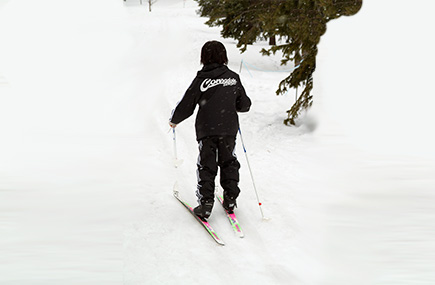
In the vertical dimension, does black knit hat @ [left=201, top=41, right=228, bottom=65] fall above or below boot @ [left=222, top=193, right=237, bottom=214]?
above

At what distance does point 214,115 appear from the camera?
3.83 meters

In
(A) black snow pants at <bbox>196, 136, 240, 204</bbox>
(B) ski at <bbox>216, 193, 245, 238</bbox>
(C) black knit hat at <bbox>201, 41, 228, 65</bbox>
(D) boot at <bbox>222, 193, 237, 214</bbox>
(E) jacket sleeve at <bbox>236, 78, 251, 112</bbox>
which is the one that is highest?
(C) black knit hat at <bbox>201, 41, 228, 65</bbox>

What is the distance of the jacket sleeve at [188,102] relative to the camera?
3.80 m

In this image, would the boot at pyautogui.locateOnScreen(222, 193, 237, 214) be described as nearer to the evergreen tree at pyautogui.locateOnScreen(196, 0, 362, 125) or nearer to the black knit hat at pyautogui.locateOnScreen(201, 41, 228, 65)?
the black knit hat at pyautogui.locateOnScreen(201, 41, 228, 65)

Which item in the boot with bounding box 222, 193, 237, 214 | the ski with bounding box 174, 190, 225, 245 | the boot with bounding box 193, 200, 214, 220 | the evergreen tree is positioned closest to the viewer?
the ski with bounding box 174, 190, 225, 245

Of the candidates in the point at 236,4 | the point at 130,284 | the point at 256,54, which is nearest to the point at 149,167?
the point at 130,284

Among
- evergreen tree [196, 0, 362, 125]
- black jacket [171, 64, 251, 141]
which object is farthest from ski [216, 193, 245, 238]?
evergreen tree [196, 0, 362, 125]

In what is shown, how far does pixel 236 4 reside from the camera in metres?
9.42

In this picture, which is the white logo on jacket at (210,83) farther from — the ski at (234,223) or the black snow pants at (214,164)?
the ski at (234,223)

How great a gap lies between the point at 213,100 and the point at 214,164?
2.65 ft

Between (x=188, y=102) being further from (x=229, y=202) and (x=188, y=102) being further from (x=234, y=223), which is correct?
(x=234, y=223)

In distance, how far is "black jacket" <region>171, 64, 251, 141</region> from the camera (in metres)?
3.78

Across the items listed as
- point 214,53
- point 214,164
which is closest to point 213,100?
point 214,53

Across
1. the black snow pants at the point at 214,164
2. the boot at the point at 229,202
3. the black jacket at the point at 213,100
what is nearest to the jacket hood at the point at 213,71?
the black jacket at the point at 213,100
